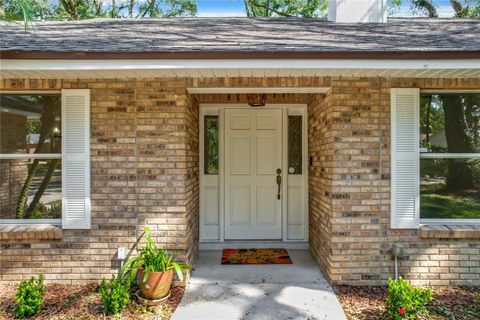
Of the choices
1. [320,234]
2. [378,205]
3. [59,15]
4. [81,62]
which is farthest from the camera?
[59,15]

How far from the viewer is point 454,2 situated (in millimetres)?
12016

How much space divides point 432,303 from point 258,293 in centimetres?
183

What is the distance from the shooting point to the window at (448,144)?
12.3 feet

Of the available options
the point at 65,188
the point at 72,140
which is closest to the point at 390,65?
the point at 72,140

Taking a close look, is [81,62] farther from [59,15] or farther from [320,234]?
[59,15]

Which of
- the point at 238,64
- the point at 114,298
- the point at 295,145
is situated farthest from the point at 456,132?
the point at 114,298

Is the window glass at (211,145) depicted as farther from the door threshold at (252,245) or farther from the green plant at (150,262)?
the green plant at (150,262)

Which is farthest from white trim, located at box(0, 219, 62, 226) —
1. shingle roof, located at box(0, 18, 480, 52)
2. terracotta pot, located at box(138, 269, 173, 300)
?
shingle roof, located at box(0, 18, 480, 52)

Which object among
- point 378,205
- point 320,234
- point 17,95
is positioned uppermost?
point 17,95

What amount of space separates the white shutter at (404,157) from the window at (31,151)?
3939 mm

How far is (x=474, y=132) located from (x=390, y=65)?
1.60m

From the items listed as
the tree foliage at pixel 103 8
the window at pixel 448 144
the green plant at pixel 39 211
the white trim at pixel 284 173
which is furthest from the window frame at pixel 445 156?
the tree foliage at pixel 103 8

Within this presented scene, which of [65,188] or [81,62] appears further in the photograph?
[65,188]

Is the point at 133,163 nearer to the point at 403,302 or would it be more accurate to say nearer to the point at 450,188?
the point at 403,302
